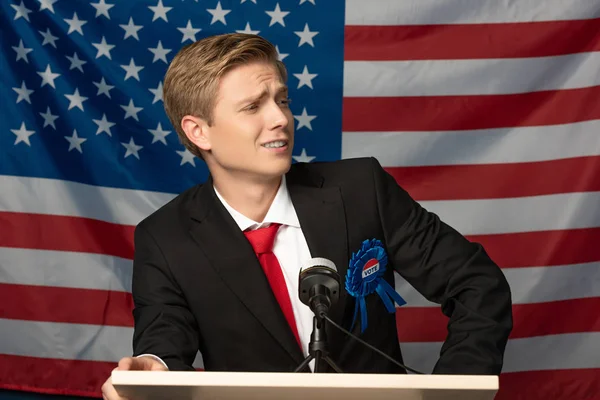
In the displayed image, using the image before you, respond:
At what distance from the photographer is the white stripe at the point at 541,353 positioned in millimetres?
3320

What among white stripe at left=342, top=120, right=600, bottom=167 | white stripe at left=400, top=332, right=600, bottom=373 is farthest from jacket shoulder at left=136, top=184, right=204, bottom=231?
white stripe at left=400, top=332, right=600, bottom=373

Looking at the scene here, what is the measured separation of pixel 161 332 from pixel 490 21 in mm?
1862

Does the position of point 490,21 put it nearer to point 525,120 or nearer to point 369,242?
point 525,120

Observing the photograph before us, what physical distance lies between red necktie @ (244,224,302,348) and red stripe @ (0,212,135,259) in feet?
4.20

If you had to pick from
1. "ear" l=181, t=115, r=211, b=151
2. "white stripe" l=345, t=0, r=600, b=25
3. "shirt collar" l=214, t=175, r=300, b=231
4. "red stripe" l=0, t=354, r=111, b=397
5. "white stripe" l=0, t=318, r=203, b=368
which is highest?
"white stripe" l=345, t=0, r=600, b=25

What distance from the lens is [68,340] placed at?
3.34 m

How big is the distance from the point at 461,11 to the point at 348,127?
585 mm

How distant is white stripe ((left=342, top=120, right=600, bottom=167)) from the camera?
10.5ft

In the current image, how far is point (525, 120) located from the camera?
321 cm

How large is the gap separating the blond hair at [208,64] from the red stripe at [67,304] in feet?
4.43

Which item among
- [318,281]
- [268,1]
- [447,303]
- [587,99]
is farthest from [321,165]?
[587,99]

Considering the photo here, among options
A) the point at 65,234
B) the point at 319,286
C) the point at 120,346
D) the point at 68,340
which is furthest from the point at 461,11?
the point at 319,286

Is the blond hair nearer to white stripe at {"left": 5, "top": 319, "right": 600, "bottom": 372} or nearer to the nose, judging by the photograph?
the nose

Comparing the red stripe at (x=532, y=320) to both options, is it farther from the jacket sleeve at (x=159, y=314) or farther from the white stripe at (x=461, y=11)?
the jacket sleeve at (x=159, y=314)
